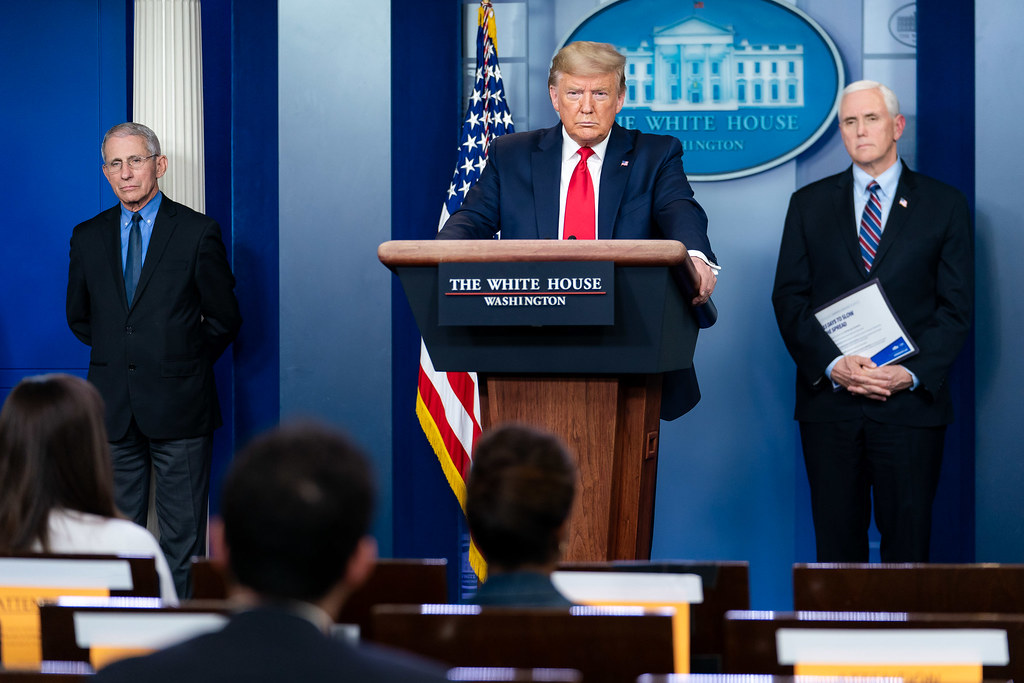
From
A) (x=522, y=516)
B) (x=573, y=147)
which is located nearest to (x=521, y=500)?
(x=522, y=516)

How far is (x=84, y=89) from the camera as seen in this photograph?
5.24m

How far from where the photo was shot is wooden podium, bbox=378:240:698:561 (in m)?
2.35

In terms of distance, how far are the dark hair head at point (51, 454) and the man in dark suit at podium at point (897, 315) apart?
253 cm

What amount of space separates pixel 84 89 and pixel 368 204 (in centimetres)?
185

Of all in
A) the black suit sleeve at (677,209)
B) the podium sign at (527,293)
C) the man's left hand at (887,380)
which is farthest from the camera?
the man's left hand at (887,380)

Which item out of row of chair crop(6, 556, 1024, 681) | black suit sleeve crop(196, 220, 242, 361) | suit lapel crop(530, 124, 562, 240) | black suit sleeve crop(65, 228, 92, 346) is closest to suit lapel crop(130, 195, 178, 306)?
black suit sleeve crop(196, 220, 242, 361)

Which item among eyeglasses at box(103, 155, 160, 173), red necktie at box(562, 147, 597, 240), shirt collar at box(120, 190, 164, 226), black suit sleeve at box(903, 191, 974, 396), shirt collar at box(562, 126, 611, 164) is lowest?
black suit sleeve at box(903, 191, 974, 396)

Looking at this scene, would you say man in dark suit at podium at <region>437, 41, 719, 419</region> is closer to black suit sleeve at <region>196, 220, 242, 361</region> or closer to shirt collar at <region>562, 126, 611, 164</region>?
shirt collar at <region>562, 126, 611, 164</region>

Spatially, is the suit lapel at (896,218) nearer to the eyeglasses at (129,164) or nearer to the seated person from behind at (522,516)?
the seated person from behind at (522,516)

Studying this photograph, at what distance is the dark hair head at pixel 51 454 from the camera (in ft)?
7.18

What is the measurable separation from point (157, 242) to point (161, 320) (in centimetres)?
33

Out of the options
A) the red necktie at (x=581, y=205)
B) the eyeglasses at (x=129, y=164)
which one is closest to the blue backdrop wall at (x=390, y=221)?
the eyeglasses at (x=129, y=164)

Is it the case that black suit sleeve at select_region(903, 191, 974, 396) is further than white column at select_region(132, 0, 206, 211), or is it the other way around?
white column at select_region(132, 0, 206, 211)

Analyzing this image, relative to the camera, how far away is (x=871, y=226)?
4031 millimetres
